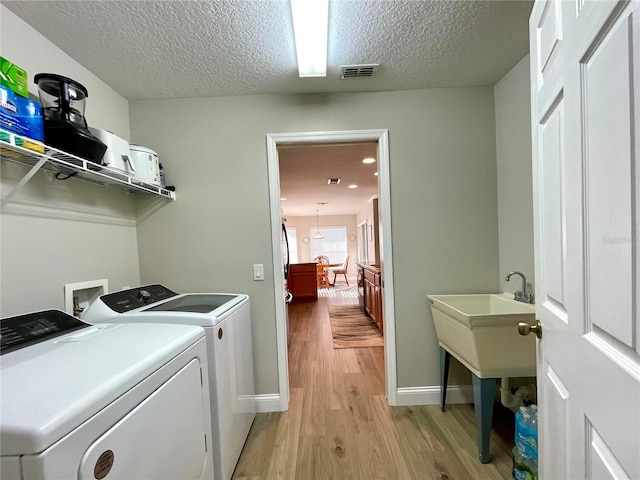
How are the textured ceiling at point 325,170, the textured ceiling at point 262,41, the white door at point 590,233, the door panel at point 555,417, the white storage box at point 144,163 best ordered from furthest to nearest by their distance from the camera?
the textured ceiling at point 325,170 < the white storage box at point 144,163 < the textured ceiling at point 262,41 < the door panel at point 555,417 < the white door at point 590,233

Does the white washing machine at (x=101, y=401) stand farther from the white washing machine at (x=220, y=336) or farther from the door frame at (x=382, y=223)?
the door frame at (x=382, y=223)

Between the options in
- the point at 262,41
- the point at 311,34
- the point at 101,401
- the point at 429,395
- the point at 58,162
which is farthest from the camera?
the point at 429,395

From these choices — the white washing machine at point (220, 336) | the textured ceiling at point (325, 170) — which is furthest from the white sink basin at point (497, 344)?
the textured ceiling at point (325, 170)

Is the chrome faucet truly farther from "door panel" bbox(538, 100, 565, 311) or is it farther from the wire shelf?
the wire shelf

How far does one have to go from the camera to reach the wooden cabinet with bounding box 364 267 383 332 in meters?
3.64

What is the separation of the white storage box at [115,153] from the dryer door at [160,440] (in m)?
1.18

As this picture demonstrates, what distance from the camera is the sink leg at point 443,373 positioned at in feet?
6.33

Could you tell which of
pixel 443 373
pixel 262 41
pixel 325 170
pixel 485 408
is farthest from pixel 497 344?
pixel 325 170

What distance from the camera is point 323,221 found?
10.3 metres

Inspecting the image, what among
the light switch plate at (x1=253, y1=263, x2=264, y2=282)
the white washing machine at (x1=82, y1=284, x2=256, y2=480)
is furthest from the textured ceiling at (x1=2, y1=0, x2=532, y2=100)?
the white washing machine at (x1=82, y1=284, x2=256, y2=480)

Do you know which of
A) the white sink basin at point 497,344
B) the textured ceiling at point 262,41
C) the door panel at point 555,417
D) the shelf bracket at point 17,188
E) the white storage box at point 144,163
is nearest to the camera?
the door panel at point 555,417

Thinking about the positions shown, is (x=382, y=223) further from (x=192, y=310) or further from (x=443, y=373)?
(x=192, y=310)

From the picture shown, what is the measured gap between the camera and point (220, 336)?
55.1 inches

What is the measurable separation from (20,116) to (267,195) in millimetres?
1248
